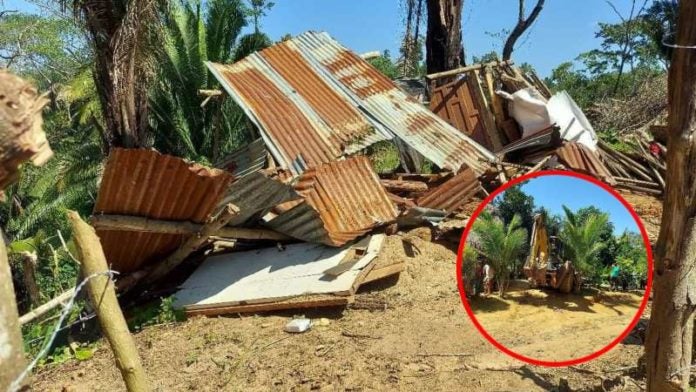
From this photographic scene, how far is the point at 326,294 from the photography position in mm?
6605

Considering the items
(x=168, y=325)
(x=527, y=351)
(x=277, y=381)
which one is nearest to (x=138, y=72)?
(x=168, y=325)

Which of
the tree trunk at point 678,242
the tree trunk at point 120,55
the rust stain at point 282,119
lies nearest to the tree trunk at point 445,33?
the rust stain at point 282,119

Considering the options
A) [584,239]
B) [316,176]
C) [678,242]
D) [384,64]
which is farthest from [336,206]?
[384,64]

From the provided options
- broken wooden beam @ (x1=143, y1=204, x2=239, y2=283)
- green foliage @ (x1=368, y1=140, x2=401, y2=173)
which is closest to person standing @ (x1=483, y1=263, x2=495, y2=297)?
broken wooden beam @ (x1=143, y1=204, x2=239, y2=283)

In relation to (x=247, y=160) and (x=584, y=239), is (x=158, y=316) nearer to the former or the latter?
(x=247, y=160)

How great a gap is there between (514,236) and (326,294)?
4.17 meters

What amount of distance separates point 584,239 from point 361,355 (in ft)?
11.0

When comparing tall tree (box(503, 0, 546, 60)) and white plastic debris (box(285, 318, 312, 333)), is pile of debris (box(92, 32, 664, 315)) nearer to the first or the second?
white plastic debris (box(285, 318, 312, 333))

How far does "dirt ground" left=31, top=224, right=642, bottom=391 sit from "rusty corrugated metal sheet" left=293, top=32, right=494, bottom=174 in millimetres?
2929

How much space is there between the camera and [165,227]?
21.4 feet

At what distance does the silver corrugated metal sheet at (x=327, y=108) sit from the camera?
941cm

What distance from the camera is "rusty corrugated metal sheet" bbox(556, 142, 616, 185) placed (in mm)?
10547

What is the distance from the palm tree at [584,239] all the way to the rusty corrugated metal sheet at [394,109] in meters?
6.95

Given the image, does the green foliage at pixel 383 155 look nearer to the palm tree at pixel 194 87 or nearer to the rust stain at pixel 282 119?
the palm tree at pixel 194 87
